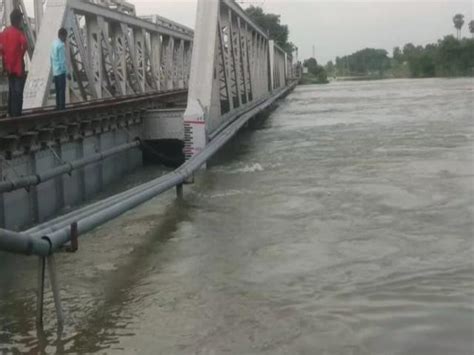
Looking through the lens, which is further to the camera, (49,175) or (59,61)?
(59,61)

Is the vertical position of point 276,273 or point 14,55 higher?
point 14,55

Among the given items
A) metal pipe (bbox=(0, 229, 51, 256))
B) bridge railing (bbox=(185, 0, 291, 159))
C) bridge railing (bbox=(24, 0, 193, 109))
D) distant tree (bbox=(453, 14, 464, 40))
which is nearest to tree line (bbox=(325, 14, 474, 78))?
distant tree (bbox=(453, 14, 464, 40))

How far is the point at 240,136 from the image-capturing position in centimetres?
2361

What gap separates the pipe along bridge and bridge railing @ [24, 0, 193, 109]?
0.04 m

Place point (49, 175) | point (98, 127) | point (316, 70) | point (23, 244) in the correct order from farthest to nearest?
point (316, 70) → point (98, 127) → point (49, 175) → point (23, 244)

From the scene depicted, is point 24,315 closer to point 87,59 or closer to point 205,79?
point 205,79

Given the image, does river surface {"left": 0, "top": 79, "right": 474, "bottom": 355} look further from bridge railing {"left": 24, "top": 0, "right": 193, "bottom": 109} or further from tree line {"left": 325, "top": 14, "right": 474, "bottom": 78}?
tree line {"left": 325, "top": 14, "right": 474, "bottom": 78}

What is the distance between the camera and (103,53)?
20312mm

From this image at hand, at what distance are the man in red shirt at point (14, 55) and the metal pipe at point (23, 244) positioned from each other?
6.64 metres

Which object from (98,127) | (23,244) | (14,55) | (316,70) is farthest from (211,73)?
(316,70)

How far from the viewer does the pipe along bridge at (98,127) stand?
7.66 metres

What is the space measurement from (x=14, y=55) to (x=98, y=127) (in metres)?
2.89

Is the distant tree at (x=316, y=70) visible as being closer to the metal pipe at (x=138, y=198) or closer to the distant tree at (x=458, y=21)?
the distant tree at (x=458, y=21)

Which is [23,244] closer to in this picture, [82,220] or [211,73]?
[82,220]
